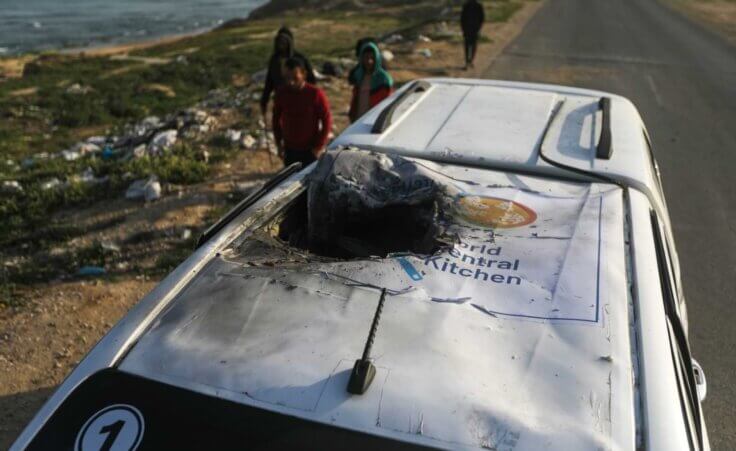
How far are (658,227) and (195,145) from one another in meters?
7.15

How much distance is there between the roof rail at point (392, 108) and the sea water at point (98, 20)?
3676 cm

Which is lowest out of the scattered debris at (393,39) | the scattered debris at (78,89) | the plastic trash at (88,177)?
the scattered debris at (78,89)

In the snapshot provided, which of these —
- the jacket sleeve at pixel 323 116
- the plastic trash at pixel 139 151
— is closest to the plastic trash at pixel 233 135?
the plastic trash at pixel 139 151

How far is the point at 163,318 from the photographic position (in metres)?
1.97

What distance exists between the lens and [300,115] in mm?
5480

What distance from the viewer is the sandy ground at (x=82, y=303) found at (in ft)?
13.4

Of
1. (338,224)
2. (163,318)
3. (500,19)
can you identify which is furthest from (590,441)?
(500,19)

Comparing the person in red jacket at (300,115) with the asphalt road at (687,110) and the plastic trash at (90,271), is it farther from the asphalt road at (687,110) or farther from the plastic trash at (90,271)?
the asphalt road at (687,110)

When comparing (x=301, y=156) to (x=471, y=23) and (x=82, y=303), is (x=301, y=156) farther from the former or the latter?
(x=471, y=23)

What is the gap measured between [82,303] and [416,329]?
3.96 m

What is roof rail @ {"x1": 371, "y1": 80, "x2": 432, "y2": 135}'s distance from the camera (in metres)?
3.36

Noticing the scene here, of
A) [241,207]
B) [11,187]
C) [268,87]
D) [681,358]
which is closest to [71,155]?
[11,187]

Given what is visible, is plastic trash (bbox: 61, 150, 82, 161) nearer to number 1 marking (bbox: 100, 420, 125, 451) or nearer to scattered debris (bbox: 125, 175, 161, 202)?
scattered debris (bbox: 125, 175, 161, 202)

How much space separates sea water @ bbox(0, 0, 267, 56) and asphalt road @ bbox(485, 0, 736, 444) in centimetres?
3052
